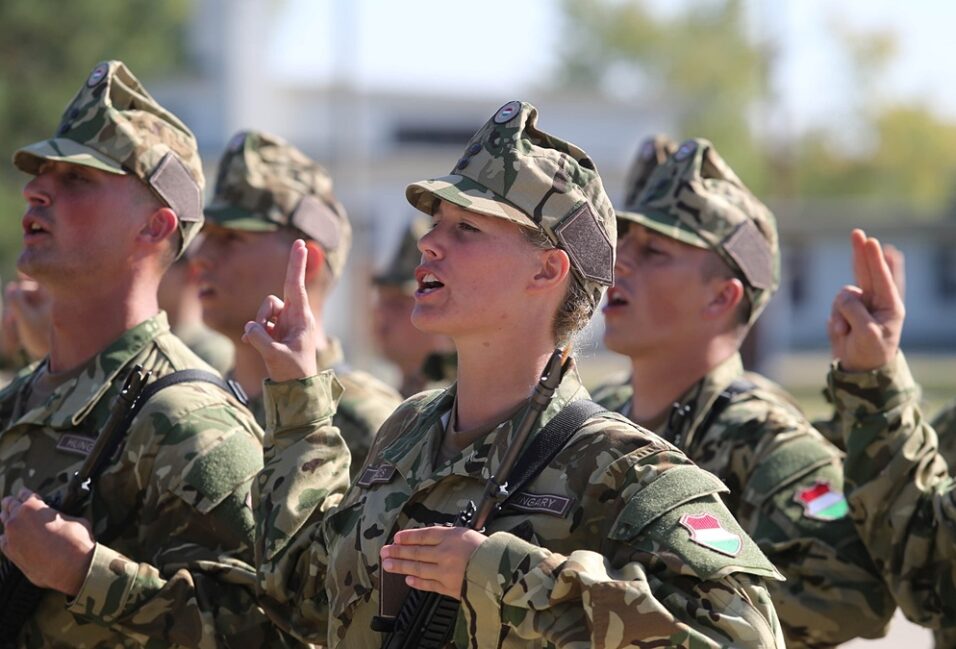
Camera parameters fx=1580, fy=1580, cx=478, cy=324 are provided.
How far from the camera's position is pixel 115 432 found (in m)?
4.56

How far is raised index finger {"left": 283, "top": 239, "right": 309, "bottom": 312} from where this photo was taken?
4.19 metres

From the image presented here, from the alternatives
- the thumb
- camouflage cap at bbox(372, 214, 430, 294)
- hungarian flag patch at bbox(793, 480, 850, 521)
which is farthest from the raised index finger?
camouflage cap at bbox(372, 214, 430, 294)

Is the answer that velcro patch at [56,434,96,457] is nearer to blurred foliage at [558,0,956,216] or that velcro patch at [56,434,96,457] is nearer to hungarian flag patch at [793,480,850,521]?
hungarian flag patch at [793,480,850,521]

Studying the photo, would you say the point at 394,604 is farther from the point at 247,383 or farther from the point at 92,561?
the point at 247,383

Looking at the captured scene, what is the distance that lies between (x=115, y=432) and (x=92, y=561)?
0.42m

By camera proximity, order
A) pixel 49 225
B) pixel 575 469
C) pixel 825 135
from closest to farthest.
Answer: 1. pixel 575 469
2. pixel 49 225
3. pixel 825 135

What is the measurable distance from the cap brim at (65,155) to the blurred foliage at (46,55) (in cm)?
2631

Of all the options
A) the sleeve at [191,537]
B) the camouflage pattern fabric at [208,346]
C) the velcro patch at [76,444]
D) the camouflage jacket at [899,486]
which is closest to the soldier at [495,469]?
the sleeve at [191,537]

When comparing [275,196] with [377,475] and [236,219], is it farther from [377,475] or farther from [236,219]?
[377,475]

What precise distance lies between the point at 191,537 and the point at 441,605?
115 centimetres

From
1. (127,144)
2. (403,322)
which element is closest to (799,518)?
(127,144)

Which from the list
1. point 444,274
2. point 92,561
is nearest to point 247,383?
point 92,561

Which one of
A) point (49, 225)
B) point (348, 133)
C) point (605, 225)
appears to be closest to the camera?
point (605, 225)

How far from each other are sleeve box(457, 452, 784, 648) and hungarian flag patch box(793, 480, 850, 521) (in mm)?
1993
